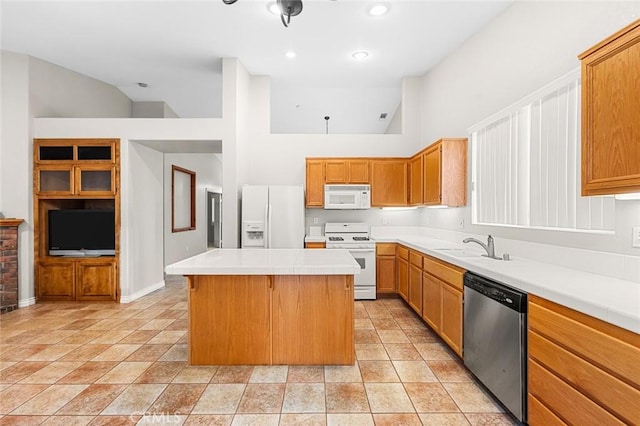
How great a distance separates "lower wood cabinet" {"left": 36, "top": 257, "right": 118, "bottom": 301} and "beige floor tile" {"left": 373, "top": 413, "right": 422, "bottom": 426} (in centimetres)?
406

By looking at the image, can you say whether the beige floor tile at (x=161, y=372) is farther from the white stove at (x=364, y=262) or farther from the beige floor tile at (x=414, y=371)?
the white stove at (x=364, y=262)

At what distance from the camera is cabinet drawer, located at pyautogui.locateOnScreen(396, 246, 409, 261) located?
420 centimetres

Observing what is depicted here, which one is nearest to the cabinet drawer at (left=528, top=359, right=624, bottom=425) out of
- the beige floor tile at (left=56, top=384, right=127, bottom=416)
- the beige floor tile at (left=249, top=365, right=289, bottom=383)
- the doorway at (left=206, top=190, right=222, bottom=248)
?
the beige floor tile at (left=249, top=365, right=289, bottom=383)

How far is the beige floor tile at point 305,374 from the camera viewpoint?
2.39 m

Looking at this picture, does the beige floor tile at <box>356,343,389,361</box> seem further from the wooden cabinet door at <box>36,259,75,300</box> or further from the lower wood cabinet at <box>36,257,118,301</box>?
the wooden cabinet door at <box>36,259,75,300</box>

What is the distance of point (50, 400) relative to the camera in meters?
2.16

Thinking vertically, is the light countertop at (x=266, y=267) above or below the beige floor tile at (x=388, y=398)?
above

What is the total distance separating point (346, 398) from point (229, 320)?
3.57 ft

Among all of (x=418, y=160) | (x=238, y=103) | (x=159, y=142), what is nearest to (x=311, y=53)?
(x=238, y=103)

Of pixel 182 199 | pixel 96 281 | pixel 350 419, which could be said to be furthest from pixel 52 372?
pixel 182 199

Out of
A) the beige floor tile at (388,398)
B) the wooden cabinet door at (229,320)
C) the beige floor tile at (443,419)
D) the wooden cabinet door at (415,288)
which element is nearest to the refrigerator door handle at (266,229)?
the wooden cabinet door at (229,320)

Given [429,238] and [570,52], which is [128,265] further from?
[570,52]

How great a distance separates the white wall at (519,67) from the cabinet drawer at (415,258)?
0.63 metres

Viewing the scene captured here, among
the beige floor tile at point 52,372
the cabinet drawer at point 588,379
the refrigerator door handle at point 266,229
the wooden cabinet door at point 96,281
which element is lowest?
the beige floor tile at point 52,372
